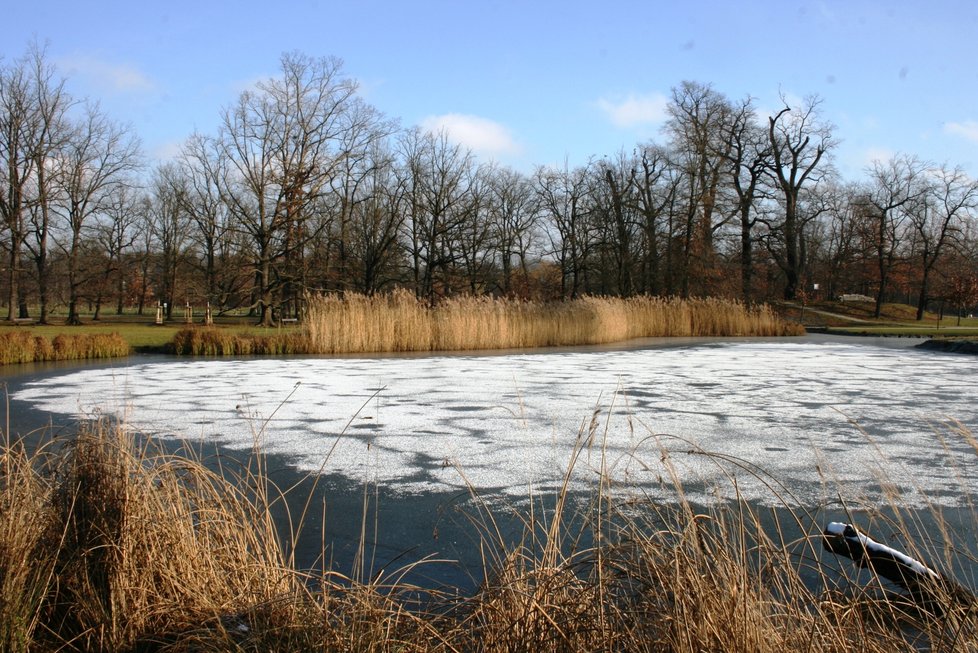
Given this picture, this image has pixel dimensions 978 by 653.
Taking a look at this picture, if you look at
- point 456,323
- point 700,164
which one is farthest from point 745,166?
point 456,323

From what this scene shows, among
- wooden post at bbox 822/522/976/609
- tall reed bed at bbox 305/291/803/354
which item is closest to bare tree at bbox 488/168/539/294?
tall reed bed at bbox 305/291/803/354

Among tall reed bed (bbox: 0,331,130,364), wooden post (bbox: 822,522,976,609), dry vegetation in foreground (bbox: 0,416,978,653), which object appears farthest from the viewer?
tall reed bed (bbox: 0,331,130,364)

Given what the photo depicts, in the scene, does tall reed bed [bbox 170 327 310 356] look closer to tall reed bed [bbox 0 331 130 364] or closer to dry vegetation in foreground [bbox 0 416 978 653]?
tall reed bed [bbox 0 331 130 364]

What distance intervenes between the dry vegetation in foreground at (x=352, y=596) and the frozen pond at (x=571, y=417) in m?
0.38

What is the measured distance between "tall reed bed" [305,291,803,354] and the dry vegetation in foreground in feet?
41.0

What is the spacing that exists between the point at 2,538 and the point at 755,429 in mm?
5129

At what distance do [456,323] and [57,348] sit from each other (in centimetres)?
753

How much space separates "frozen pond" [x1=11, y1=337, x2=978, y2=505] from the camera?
14.3 feet

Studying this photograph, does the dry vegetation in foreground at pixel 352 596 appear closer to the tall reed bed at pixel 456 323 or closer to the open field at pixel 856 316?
the tall reed bed at pixel 456 323

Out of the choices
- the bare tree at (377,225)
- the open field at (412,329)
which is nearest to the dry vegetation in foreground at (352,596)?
the open field at (412,329)

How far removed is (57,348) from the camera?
515 inches

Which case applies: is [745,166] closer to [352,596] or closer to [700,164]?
[700,164]

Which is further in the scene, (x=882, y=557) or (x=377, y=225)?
(x=377, y=225)

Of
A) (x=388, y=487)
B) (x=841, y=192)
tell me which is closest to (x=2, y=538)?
(x=388, y=487)
